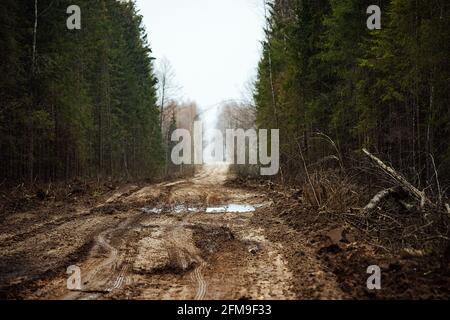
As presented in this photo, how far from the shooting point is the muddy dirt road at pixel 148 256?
11.9 feet

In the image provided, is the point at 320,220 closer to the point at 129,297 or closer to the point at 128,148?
the point at 129,297

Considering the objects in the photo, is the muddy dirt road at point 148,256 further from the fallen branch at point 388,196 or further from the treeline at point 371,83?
the treeline at point 371,83

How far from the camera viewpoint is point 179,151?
55.6 metres

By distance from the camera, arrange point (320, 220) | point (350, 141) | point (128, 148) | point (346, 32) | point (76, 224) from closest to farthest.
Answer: point (320, 220) → point (76, 224) → point (346, 32) → point (350, 141) → point (128, 148)

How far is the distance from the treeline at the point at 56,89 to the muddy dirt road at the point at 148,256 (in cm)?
584

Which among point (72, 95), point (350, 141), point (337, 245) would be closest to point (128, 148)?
point (72, 95)

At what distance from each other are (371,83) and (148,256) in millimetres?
10057

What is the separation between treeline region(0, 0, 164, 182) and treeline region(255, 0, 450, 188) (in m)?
10.8

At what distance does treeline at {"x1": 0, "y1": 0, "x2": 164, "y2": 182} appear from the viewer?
12.2 metres

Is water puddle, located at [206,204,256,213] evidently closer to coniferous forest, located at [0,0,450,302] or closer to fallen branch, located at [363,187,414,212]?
coniferous forest, located at [0,0,450,302]

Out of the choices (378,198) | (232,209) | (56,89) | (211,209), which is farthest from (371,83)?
(56,89)

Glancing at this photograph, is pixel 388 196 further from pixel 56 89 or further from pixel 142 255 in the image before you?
pixel 56 89

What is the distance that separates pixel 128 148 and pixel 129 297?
26.2 m
